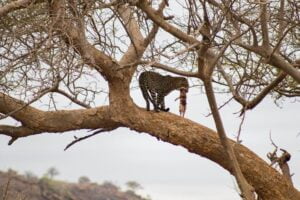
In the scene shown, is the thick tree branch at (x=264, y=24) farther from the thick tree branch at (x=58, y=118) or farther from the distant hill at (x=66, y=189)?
the distant hill at (x=66, y=189)

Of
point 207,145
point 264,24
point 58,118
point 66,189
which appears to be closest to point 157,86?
point 207,145

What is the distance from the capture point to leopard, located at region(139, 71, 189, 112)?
210 inches

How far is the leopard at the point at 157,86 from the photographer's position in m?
5.34

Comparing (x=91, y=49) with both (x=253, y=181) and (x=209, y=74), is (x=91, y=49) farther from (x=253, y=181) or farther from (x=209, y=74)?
(x=253, y=181)

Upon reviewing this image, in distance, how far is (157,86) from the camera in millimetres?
5375

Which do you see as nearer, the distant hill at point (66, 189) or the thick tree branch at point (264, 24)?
the thick tree branch at point (264, 24)

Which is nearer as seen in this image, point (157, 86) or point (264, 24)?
point (264, 24)

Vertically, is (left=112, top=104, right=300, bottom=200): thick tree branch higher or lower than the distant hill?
lower

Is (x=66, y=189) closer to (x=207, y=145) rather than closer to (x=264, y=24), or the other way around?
(x=207, y=145)

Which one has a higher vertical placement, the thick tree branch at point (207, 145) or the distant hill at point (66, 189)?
the distant hill at point (66, 189)

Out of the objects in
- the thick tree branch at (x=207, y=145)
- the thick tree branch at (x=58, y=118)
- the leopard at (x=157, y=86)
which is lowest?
the thick tree branch at (x=207, y=145)

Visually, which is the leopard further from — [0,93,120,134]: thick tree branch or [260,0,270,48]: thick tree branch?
[260,0,270,48]: thick tree branch

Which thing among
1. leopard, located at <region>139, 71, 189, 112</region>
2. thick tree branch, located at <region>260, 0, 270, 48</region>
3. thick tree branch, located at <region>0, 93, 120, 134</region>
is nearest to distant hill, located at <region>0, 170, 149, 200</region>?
thick tree branch, located at <region>0, 93, 120, 134</region>

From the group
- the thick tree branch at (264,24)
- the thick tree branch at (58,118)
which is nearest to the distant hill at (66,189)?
the thick tree branch at (58,118)
